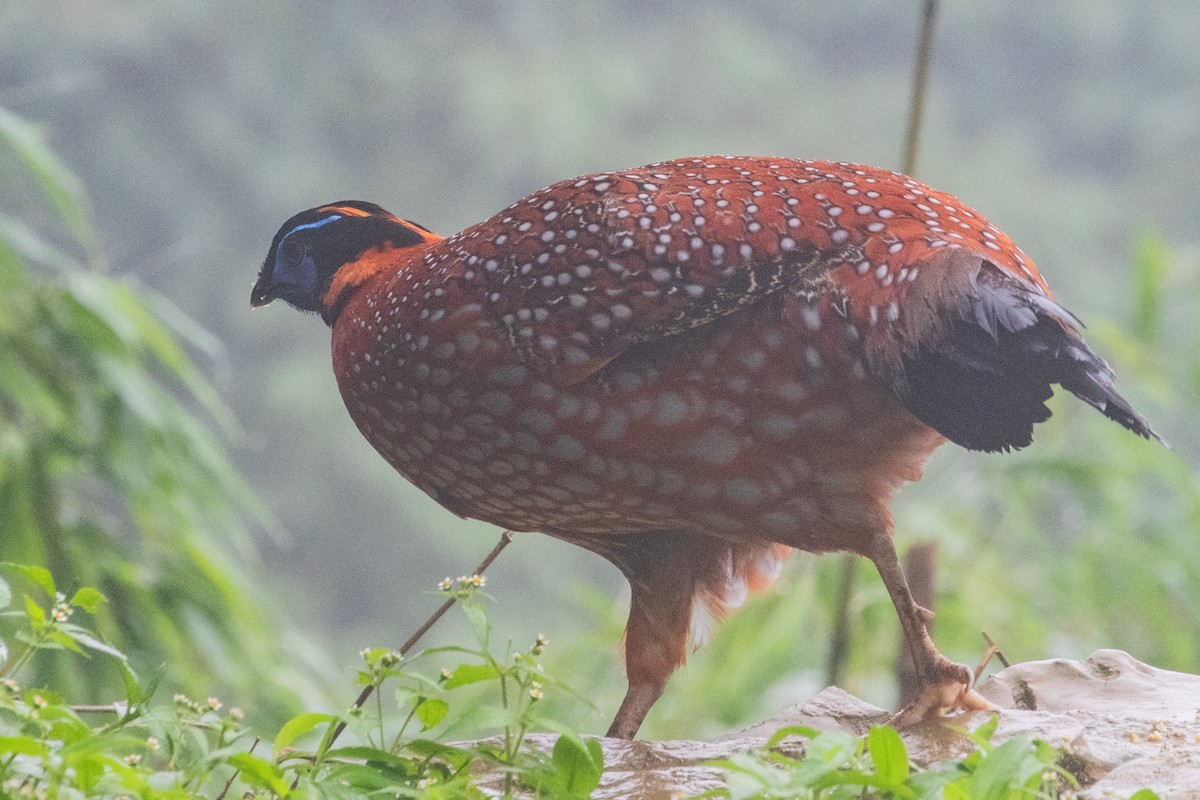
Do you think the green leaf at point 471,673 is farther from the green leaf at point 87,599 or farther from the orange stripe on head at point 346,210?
the orange stripe on head at point 346,210

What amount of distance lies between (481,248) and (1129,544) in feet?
9.54

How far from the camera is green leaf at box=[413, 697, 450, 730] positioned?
1.60m

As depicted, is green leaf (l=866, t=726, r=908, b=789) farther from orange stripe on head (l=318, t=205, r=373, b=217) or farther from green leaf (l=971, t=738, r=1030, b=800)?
orange stripe on head (l=318, t=205, r=373, b=217)

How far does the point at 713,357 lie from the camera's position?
6.66ft

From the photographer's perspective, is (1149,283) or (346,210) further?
(1149,283)

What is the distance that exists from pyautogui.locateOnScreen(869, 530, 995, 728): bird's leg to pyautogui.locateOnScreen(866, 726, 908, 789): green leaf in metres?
0.76

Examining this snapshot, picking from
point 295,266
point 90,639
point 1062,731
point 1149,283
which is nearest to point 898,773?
point 1062,731

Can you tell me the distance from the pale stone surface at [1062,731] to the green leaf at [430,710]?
0.39 m

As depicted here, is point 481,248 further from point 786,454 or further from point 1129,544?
point 1129,544

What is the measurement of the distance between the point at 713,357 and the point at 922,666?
640 millimetres

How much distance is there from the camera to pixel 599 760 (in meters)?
1.56

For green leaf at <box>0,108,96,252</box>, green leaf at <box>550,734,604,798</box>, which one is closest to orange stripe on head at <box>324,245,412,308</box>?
green leaf at <box>0,108,96,252</box>

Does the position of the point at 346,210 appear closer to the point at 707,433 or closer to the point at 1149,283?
the point at 707,433

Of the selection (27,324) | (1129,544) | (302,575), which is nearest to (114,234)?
(302,575)
